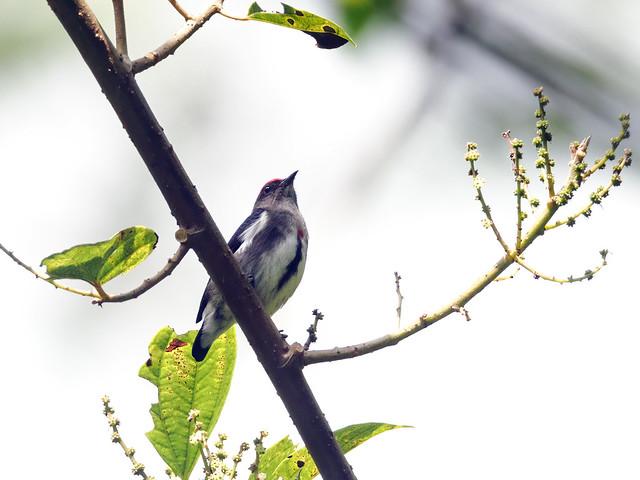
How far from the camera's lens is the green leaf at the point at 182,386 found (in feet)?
7.98

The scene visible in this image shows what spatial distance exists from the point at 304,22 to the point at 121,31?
1.52 ft

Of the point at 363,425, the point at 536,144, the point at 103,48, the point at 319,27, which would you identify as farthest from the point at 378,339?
the point at 103,48

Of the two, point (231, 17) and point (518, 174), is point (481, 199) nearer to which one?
point (518, 174)

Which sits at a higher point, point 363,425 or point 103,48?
point 103,48

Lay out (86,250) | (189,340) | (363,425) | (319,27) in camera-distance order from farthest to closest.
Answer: (189,340) < (363,425) < (319,27) < (86,250)

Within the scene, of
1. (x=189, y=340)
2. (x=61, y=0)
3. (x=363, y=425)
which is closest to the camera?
(x=61, y=0)

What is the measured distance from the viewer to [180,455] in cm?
242

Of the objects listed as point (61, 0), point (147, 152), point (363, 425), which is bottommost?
point (363, 425)

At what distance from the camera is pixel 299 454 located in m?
2.41

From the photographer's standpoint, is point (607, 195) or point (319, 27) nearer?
point (607, 195)

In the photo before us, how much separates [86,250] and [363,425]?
0.87 metres

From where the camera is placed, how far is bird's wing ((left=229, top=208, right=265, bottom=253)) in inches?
206

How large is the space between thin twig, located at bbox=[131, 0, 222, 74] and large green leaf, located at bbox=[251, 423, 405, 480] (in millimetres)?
1037

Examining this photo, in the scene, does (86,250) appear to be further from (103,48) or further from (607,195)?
Result: (607,195)
